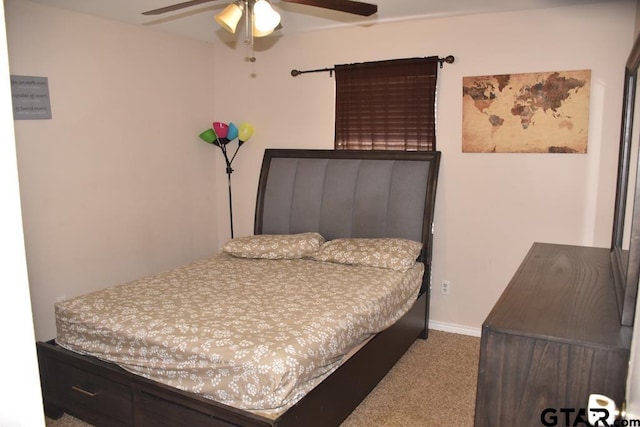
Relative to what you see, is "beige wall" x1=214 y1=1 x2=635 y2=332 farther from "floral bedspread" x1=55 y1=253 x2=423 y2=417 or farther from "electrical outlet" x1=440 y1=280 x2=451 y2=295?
"floral bedspread" x1=55 y1=253 x2=423 y2=417

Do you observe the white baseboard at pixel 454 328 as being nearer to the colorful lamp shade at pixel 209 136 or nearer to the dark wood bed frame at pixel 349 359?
the dark wood bed frame at pixel 349 359

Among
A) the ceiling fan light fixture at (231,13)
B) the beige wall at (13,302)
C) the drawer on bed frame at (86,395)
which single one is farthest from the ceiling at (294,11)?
the beige wall at (13,302)

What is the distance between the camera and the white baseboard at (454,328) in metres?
3.73

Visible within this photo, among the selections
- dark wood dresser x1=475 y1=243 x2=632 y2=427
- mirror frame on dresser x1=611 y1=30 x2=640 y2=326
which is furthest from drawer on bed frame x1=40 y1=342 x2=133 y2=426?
mirror frame on dresser x1=611 y1=30 x2=640 y2=326

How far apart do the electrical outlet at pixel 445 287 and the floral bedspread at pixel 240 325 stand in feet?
2.17

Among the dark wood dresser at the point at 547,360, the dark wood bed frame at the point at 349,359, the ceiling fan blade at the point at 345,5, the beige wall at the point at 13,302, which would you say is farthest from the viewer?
the ceiling fan blade at the point at 345,5

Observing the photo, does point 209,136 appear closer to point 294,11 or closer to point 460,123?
point 294,11

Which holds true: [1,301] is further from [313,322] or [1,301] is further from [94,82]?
Result: [94,82]

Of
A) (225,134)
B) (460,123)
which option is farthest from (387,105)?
(225,134)

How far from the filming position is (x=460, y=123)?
3.60m

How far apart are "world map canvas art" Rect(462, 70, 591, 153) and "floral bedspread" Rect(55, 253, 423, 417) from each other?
1.24 m

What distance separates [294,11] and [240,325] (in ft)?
7.69

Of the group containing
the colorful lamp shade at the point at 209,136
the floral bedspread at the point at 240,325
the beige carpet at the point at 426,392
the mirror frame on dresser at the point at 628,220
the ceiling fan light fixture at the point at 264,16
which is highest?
the ceiling fan light fixture at the point at 264,16

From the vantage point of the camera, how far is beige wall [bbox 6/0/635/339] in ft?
10.4
